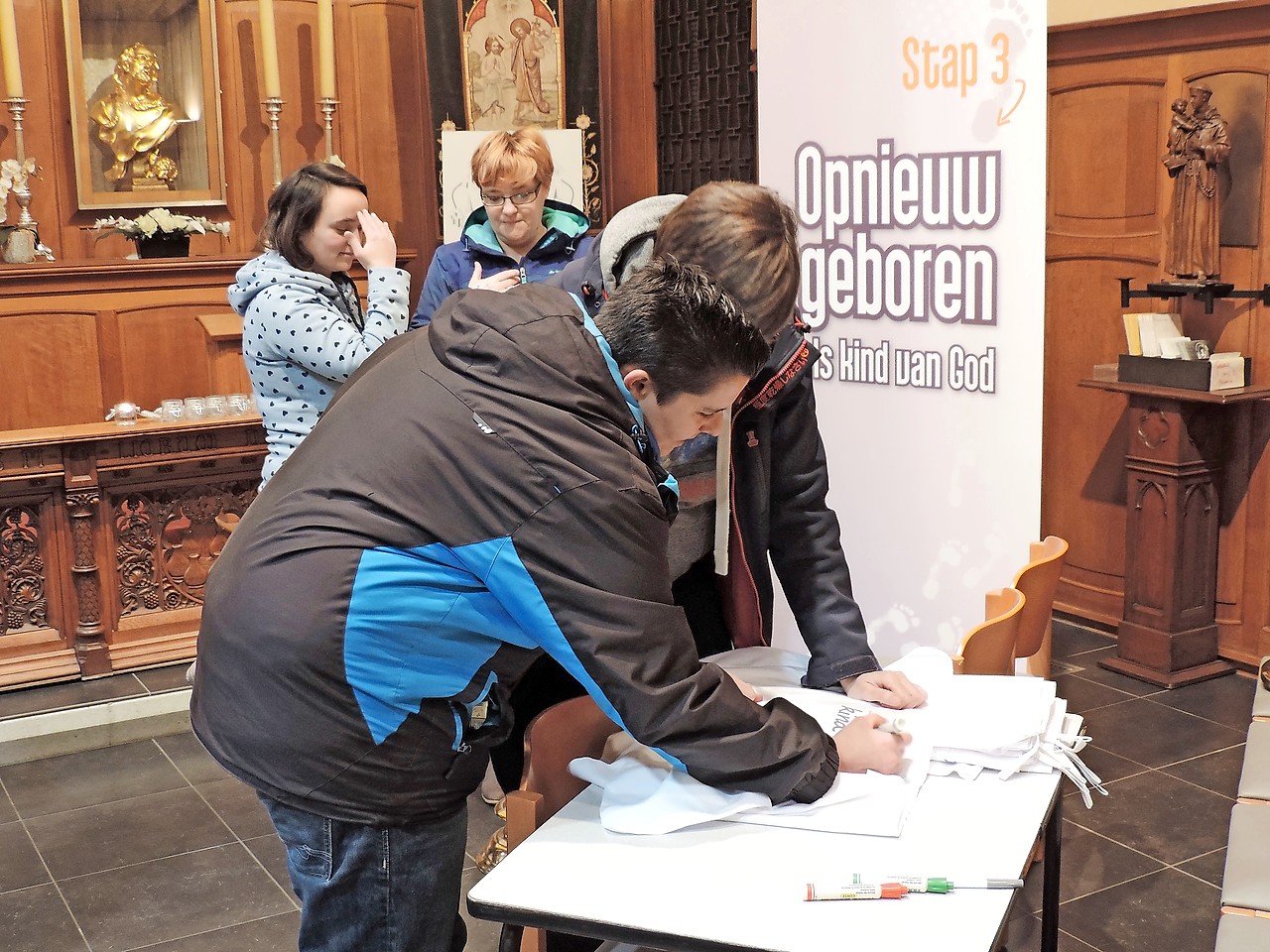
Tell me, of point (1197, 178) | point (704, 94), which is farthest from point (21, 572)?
point (1197, 178)

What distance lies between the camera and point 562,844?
1619mm

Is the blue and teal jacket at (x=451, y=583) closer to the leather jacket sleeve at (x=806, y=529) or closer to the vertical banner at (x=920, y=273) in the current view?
the leather jacket sleeve at (x=806, y=529)

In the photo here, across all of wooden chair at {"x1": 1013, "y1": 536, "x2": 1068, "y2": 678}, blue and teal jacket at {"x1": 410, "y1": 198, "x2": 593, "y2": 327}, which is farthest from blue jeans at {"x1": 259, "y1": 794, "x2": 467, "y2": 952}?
blue and teal jacket at {"x1": 410, "y1": 198, "x2": 593, "y2": 327}

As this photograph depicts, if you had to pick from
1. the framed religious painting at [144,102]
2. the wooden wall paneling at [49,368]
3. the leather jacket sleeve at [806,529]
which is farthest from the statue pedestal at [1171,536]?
the framed religious painting at [144,102]

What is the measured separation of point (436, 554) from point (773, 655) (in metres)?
0.96

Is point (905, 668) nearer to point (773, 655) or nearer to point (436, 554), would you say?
point (773, 655)

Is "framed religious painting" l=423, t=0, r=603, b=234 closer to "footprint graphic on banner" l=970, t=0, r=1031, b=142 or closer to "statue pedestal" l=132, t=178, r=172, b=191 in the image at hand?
"statue pedestal" l=132, t=178, r=172, b=191

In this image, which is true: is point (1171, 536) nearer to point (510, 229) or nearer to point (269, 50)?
point (510, 229)

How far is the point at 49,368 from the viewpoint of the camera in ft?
17.5

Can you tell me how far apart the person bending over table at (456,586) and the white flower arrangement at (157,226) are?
433 cm

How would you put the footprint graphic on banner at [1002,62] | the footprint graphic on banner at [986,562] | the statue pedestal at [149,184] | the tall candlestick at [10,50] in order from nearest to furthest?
1. the footprint graphic on banner at [1002,62]
2. the footprint graphic on banner at [986,562]
3. the tall candlestick at [10,50]
4. the statue pedestal at [149,184]

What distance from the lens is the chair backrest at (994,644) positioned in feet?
6.81

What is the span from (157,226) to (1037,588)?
4336mm

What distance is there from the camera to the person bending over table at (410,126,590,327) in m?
3.39
